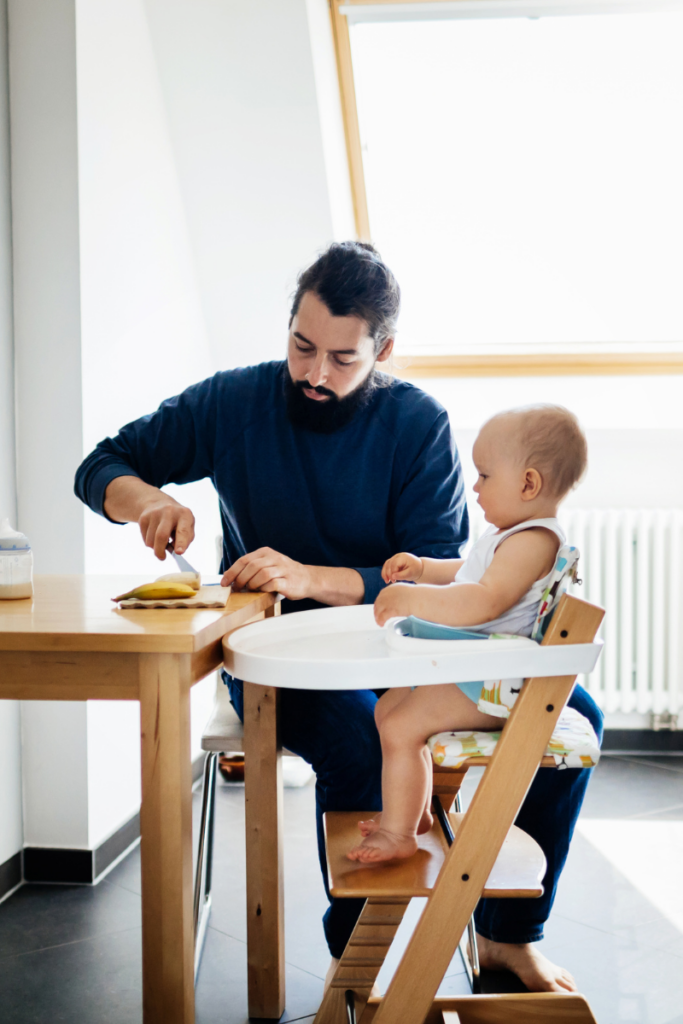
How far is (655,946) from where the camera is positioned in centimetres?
178

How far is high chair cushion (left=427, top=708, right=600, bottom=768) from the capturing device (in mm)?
1056

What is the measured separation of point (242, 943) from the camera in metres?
1.82

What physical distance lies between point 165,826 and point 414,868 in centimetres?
32

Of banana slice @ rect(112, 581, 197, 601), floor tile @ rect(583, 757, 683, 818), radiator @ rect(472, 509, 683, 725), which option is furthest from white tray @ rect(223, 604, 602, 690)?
radiator @ rect(472, 509, 683, 725)

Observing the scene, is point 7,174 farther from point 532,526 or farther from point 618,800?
point 618,800

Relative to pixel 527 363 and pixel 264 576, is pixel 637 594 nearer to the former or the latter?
pixel 527 363

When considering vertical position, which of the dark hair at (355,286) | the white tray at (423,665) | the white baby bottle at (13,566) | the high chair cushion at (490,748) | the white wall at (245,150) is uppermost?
the white wall at (245,150)

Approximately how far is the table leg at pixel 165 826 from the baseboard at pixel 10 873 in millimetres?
1167

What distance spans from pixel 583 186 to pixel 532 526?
243 cm

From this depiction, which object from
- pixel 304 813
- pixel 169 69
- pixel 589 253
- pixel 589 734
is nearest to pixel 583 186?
pixel 589 253

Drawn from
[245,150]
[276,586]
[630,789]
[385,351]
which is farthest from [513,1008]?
[245,150]

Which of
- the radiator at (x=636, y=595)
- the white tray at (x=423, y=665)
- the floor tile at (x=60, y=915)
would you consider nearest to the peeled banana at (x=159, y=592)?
the white tray at (x=423, y=665)

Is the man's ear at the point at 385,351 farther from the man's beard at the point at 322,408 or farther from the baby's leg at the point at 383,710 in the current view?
the baby's leg at the point at 383,710

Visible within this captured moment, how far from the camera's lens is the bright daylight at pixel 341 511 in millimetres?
1070
